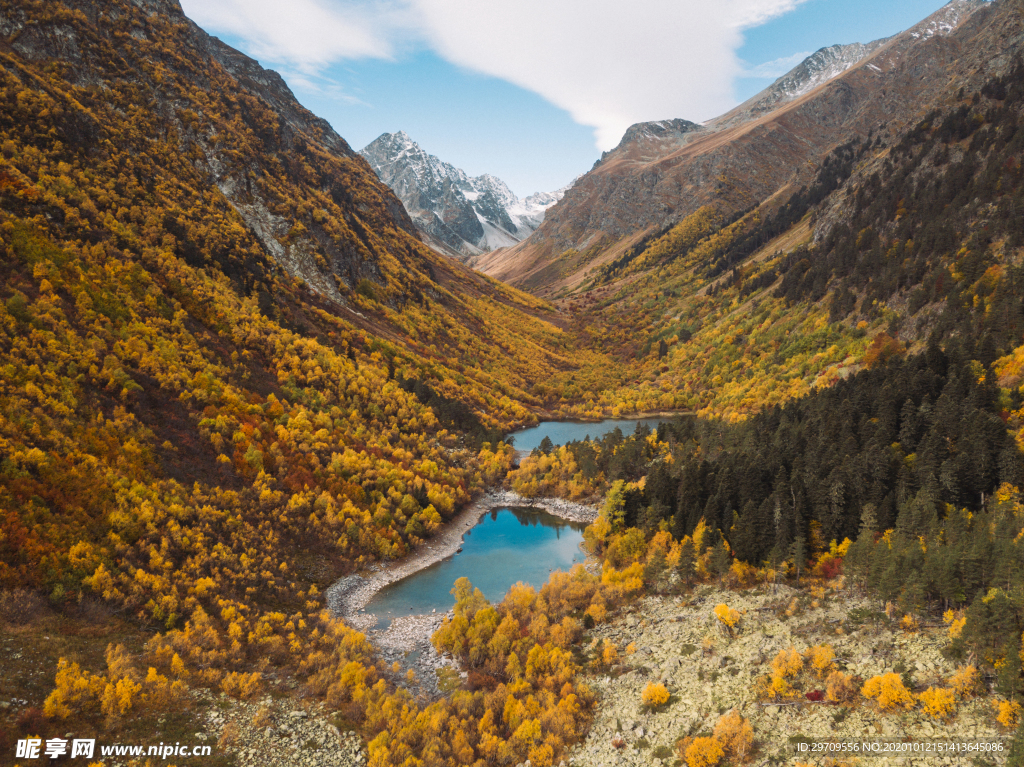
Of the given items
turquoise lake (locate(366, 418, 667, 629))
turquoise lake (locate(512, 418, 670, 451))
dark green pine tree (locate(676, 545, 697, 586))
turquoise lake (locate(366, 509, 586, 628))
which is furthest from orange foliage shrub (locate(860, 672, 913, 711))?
turquoise lake (locate(512, 418, 670, 451))

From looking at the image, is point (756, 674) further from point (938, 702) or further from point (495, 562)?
point (495, 562)

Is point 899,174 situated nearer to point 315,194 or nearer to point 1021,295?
point 1021,295

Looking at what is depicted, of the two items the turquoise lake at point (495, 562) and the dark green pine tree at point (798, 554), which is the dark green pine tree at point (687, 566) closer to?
the dark green pine tree at point (798, 554)

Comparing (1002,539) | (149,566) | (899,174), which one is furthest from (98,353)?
(899,174)

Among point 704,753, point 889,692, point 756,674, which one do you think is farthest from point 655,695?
point 889,692

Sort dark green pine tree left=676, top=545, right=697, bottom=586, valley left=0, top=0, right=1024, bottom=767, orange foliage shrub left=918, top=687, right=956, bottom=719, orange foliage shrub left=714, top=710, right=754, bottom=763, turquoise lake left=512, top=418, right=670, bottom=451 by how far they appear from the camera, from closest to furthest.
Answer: orange foliage shrub left=918, top=687, right=956, bottom=719 < orange foliage shrub left=714, top=710, right=754, bottom=763 < valley left=0, top=0, right=1024, bottom=767 < dark green pine tree left=676, top=545, right=697, bottom=586 < turquoise lake left=512, top=418, right=670, bottom=451

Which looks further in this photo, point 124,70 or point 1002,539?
point 124,70

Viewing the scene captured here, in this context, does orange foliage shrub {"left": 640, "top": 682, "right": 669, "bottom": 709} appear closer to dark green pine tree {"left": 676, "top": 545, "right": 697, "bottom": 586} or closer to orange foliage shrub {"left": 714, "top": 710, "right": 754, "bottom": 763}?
orange foliage shrub {"left": 714, "top": 710, "right": 754, "bottom": 763}
